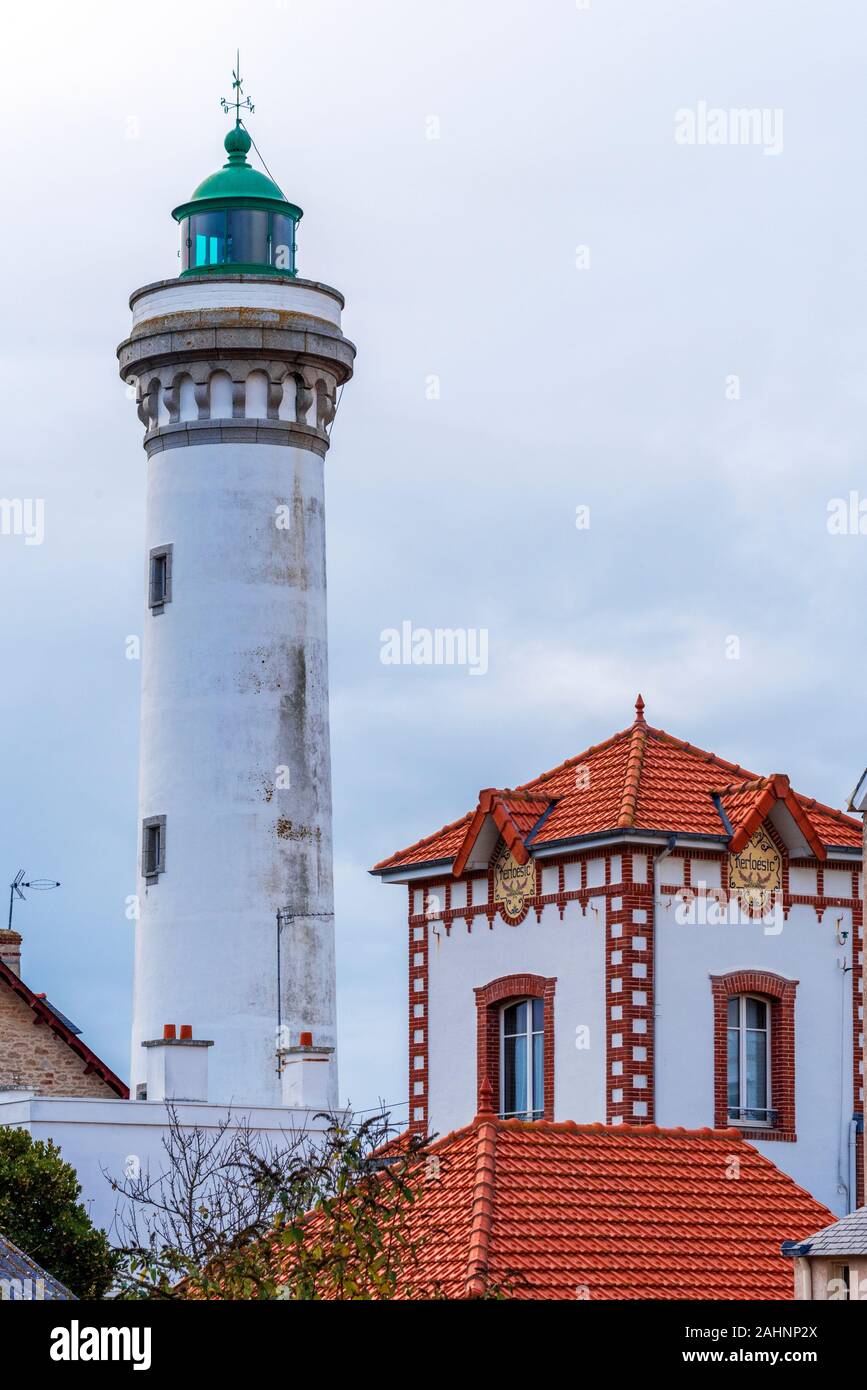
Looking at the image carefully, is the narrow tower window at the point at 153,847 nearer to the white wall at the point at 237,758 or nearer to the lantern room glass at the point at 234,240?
the white wall at the point at 237,758

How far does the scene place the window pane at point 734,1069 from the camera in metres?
34.7

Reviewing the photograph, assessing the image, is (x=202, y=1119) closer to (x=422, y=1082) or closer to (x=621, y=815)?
(x=422, y=1082)

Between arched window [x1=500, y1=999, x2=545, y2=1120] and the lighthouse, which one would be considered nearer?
arched window [x1=500, y1=999, x2=545, y2=1120]

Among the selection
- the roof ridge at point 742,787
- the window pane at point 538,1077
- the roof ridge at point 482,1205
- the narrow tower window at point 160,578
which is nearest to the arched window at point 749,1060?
the window pane at point 538,1077

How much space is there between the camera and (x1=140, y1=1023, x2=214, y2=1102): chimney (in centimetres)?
4234

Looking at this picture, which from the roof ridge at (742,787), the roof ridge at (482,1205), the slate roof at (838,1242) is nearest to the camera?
the roof ridge at (482,1205)

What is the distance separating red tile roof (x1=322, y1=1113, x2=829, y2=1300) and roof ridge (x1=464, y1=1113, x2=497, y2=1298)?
0.02 meters

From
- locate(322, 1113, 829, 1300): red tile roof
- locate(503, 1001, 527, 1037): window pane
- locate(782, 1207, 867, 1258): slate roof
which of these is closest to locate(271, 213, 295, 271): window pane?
locate(503, 1001, 527, 1037): window pane

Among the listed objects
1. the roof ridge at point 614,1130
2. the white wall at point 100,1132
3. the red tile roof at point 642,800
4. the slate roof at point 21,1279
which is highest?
the red tile roof at point 642,800

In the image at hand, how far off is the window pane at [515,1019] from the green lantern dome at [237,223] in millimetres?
18905

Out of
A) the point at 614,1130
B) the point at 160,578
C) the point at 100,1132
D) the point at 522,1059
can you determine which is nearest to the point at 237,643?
the point at 160,578

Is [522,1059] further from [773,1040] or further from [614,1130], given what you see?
[614,1130]

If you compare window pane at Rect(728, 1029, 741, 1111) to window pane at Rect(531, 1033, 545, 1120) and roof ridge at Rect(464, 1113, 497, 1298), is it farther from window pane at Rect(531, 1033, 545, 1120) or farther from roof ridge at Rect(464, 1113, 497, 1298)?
roof ridge at Rect(464, 1113, 497, 1298)
